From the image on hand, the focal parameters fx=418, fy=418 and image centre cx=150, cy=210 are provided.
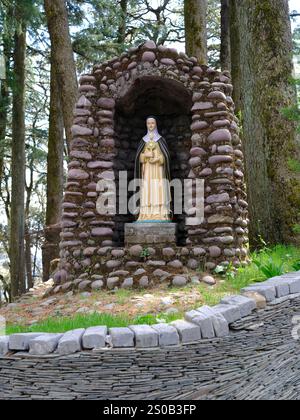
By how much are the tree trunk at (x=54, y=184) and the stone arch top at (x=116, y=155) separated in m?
3.13

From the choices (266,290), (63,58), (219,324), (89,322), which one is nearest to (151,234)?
(89,322)

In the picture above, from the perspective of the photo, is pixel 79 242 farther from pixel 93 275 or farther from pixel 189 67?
pixel 189 67

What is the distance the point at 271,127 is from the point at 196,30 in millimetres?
3117

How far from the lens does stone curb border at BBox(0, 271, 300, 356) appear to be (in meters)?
2.99

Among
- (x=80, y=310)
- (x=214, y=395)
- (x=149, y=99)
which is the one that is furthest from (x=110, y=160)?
(x=214, y=395)

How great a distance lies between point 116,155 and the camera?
21.1 ft

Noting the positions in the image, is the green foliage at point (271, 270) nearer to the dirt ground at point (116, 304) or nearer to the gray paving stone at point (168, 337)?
the dirt ground at point (116, 304)

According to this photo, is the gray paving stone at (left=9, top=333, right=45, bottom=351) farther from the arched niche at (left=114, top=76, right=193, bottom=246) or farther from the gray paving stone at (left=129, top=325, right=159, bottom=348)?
the arched niche at (left=114, top=76, right=193, bottom=246)

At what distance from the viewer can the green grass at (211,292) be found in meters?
3.67

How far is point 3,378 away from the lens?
3059 millimetres

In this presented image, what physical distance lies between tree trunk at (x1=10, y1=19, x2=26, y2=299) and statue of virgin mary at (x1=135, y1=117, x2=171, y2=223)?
17.0 ft

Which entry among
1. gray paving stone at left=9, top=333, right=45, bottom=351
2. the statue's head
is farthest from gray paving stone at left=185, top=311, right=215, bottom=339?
the statue's head

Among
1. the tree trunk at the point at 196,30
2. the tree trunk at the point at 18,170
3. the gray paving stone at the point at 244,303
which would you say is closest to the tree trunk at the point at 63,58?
the tree trunk at the point at 196,30

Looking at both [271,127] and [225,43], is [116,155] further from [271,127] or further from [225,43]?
[225,43]
